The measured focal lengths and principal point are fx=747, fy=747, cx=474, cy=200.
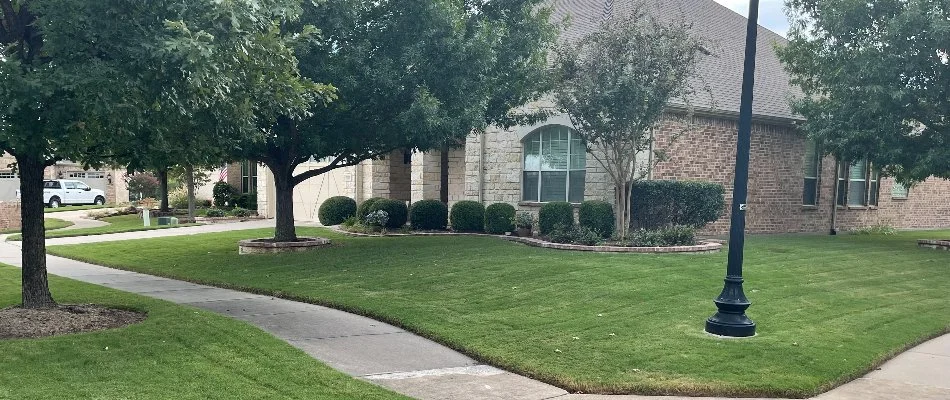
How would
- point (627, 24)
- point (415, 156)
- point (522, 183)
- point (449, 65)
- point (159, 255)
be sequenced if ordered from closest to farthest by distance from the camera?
1. point (449, 65)
2. point (627, 24)
3. point (159, 255)
4. point (522, 183)
5. point (415, 156)

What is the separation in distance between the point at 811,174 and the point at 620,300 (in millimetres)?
15026

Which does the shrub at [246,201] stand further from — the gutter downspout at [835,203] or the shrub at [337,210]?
the gutter downspout at [835,203]

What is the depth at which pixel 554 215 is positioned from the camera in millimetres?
17359

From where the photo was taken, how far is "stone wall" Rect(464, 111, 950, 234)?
59.7ft

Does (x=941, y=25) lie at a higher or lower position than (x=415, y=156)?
higher

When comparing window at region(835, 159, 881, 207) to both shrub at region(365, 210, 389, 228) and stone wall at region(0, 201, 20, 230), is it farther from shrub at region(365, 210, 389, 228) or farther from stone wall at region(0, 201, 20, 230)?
stone wall at region(0, 201, 20, 230)

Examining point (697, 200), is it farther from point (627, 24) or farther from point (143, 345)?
point (143, 345)

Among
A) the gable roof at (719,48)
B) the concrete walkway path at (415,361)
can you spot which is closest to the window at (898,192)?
the gable roof at (719,48)

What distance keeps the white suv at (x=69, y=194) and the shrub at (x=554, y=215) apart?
1345 inches

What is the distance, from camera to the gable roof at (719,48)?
63.7 feet

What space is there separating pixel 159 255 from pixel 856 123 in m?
15.7

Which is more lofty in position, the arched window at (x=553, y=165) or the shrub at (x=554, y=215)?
the arched window at (x=553, y=165)

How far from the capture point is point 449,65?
41.3ft

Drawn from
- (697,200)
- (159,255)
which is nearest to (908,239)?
(697,200)
